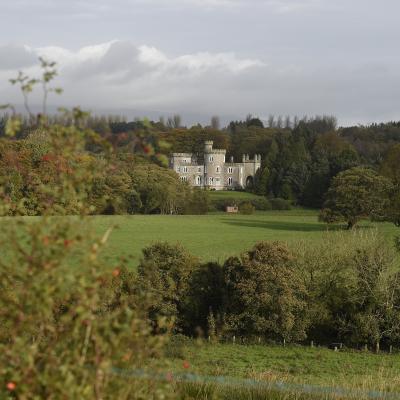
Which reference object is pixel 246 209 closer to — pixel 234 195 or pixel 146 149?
pixel 234 195

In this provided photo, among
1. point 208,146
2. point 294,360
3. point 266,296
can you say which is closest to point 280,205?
point 208,146

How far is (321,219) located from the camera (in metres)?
63.0

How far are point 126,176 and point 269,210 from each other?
24.5 m

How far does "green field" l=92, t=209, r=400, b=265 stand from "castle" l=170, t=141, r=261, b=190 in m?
45.1

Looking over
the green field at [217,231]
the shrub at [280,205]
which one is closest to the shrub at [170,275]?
the green field at [217,231]

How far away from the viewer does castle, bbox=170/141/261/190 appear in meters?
126

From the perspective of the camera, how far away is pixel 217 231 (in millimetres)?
62188

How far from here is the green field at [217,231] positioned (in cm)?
4966

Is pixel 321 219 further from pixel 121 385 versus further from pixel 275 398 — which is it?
pixel 121 385

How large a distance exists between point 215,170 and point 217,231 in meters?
66.2

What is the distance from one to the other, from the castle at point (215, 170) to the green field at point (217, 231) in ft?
148

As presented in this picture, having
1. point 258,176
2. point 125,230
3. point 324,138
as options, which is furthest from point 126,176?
point 324,138

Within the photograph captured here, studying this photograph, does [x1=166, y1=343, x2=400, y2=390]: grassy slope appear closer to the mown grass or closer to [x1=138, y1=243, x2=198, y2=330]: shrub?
the mown grass

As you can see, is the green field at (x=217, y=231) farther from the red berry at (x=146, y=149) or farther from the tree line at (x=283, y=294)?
the red berry at (x=146, y=149)
